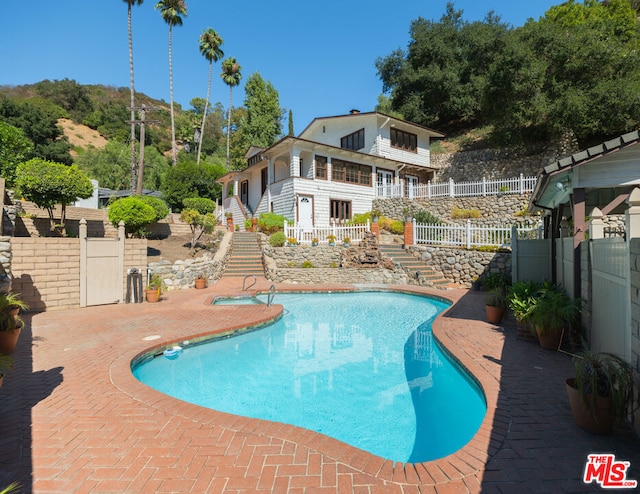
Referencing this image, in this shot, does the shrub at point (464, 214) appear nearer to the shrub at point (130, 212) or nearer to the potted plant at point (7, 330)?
the shrub at point (130, 212)

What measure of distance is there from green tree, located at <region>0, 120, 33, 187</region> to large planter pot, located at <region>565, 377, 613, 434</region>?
2305 centimetres

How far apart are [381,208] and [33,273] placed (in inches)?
767

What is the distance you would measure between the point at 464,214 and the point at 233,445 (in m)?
19.8

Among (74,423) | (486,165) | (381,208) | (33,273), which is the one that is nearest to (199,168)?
(381,208)

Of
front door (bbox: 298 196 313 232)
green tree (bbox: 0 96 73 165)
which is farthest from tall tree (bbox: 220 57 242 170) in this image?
front door (bbox: 298 196 313 232)

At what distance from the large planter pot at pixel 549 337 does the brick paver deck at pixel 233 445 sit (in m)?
0.58

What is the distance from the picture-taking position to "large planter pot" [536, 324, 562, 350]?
554 cm

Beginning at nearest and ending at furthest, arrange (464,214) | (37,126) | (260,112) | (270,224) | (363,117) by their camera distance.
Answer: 1. (270,224)
2. (464,214)
3. (363,117)
4. (37,126)
5. (260,112)

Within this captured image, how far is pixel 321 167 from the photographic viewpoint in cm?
2144

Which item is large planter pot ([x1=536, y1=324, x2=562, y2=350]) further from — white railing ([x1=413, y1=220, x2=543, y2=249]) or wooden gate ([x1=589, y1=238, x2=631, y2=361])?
white railing ([x1=413, y1=220, x2=543, y2=249])

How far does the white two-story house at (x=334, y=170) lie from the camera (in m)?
20.8

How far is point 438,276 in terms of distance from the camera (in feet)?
49.3

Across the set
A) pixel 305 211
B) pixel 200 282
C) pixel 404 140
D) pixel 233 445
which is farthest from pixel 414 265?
pixel 404 140

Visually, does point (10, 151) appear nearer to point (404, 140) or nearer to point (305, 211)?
point (305, 211)
